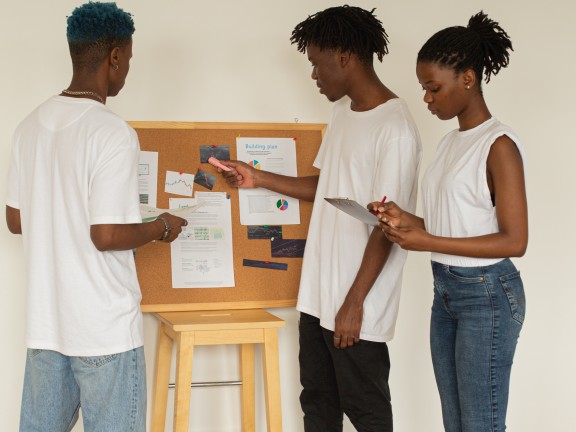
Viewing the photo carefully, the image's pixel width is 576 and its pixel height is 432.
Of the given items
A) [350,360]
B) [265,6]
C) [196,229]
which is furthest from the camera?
[265,6]

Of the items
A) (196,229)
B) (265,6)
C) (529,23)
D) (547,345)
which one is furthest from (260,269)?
(529,23)

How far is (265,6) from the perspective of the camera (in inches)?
120

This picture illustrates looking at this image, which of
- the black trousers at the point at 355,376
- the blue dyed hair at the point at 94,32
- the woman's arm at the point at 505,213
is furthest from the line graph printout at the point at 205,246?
the woman's arm at the point at 505,213

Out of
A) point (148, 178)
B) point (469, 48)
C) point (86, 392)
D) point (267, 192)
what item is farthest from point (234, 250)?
point (469, 48)

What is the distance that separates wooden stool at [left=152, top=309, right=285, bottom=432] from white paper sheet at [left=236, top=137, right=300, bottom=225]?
360 millimetres

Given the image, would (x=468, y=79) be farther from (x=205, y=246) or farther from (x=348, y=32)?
(x=205, y=246)

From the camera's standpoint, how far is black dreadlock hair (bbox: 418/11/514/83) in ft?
6.82

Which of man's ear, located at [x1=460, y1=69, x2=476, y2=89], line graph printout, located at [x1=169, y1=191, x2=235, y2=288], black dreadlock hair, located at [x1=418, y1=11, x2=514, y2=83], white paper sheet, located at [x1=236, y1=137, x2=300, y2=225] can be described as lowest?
line graph printout, located at [x1=169, y1=191, x2=235, y2=288]

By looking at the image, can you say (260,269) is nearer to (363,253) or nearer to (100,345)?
(363,253)

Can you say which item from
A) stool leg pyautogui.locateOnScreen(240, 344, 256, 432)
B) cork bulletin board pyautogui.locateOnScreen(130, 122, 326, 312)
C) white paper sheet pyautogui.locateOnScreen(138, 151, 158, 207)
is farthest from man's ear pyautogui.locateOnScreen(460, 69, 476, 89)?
stool leg pyautogui.locateOnScreen(240, 344, 256, 432)

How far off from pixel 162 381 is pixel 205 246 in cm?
54

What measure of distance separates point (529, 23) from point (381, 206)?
1.70m

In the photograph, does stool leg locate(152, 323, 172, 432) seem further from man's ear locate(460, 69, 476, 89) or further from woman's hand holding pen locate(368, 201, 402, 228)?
man's ear locate(460, 69, 476, 89)

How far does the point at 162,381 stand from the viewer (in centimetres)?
285
